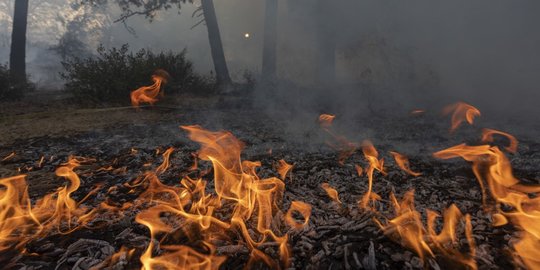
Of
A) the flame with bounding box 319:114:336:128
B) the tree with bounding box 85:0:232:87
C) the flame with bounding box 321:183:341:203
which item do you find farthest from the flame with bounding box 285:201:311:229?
the tree with bounding box 85:0:232:87

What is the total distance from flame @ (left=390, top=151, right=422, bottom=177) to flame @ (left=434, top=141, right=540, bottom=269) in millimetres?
689

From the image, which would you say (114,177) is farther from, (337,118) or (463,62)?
(463,62)

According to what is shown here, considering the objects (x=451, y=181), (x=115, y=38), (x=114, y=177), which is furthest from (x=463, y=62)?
(x=115, y=38)

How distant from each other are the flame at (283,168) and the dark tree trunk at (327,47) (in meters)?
11.0

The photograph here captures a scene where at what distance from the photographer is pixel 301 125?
27.5 ft

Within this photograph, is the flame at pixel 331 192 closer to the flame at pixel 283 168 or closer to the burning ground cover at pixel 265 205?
the burning ground cover at pixel 265 205

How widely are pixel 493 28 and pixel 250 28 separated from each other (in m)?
20.8

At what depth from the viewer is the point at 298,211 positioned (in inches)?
141

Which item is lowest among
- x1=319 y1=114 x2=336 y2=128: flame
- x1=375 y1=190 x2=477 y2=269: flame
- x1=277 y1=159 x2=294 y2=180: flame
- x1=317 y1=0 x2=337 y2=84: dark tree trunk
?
x1=375 y1=190 x2=477 y2=269: flame

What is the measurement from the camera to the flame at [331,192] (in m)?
3.96

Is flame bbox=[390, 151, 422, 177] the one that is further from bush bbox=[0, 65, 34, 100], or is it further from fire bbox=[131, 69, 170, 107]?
bush bbox=[0, 65, 34, 100]

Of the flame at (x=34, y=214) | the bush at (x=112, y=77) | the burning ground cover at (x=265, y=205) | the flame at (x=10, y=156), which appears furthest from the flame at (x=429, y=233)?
the bush at (x=112, y=77)

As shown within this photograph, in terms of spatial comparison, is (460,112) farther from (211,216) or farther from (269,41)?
(211,216)

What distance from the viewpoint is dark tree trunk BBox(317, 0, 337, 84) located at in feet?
52.0
